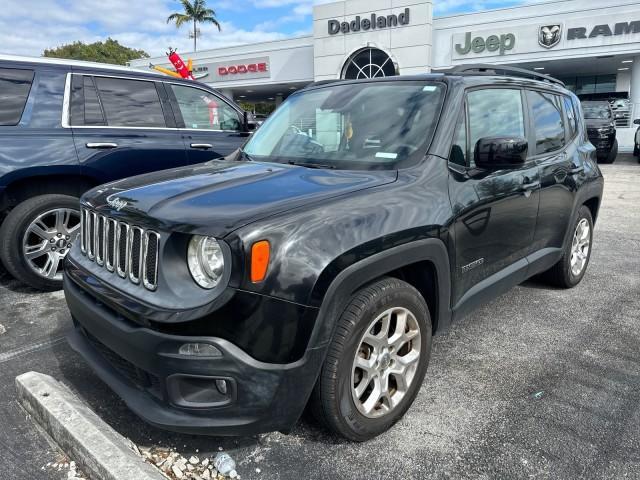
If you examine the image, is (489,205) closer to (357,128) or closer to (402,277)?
(402,277)

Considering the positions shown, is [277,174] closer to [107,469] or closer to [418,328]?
[418,328]

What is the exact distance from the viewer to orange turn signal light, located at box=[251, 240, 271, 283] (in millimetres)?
1980

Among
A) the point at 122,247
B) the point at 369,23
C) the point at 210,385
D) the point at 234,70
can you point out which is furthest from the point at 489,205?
the point at 234,70

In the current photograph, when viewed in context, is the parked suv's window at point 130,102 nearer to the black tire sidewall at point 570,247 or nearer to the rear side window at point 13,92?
the rear side window at point 13,92

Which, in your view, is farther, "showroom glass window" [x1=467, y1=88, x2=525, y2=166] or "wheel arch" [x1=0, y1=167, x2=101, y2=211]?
"wheel arch" [x1=0, y1=167, x2=101, y2=211]

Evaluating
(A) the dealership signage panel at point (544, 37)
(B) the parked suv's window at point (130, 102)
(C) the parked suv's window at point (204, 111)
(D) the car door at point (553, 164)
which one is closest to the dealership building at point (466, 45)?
(A) the dealership signage panel at point (544, 37)

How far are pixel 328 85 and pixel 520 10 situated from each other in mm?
22148

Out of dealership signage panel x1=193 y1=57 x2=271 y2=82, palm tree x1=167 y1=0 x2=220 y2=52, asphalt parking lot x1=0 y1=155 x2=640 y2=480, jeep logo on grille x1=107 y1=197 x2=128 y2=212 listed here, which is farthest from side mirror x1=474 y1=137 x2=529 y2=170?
palm tree x1=167 y1=0 x2=220 y2=52

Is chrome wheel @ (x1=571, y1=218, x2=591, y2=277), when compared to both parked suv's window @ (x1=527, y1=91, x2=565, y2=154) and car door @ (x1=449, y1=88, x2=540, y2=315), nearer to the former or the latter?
parked suv's window @ (x1=527, y1=91, x2=565, y2=154)

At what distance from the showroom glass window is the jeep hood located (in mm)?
796

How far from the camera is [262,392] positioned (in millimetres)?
2039

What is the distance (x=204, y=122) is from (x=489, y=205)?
3.69 m

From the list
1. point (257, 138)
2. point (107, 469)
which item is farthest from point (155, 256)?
point (257, 138)

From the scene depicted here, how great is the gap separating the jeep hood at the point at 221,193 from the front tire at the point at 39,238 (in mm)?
1900
